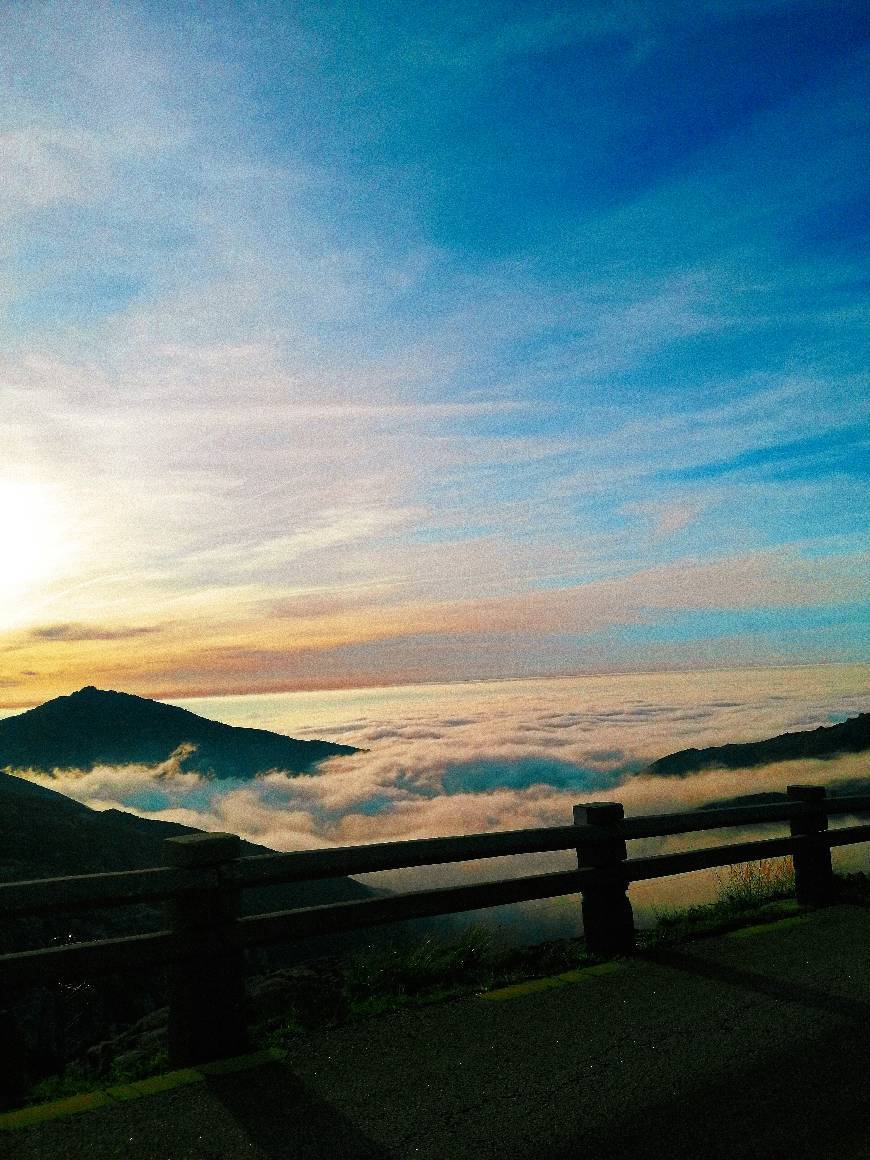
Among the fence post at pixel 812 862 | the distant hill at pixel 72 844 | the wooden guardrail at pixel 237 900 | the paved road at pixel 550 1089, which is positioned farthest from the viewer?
the distant hill at pixel 72 844

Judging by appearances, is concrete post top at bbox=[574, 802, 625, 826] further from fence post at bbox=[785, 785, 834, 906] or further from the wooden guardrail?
fence post at bbox=[785, 785, 834, 906]

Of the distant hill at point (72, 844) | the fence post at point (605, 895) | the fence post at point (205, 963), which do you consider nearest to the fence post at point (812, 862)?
the fence post at point (605, 895)

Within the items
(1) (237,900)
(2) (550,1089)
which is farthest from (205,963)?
(2) (550,1089)

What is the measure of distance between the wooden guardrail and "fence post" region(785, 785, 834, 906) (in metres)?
2.27

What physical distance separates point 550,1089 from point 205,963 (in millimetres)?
2142

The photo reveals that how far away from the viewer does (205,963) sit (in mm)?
5809

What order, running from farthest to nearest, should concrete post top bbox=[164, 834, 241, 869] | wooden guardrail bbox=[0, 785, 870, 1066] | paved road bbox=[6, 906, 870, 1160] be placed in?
concrete post top bbox=[164, 834, 241, 869] → wooden guardrail bbox=[0, 785, 870, 1066] → paved road bbox=[6, 906, 870, 1160]

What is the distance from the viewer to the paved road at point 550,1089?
4461mm

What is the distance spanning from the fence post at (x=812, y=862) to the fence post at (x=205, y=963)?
623cm

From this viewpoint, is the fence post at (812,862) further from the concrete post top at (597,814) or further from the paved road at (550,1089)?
the paved road at (550,1089)

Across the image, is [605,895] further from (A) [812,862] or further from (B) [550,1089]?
(A) [812,862]

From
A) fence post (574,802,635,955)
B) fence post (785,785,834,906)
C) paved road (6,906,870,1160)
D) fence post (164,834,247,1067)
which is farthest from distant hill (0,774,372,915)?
paved road (6,906,870,1160)

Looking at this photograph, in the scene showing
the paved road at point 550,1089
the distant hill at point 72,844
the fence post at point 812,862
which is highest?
the fence post at point 812,862

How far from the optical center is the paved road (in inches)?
176
